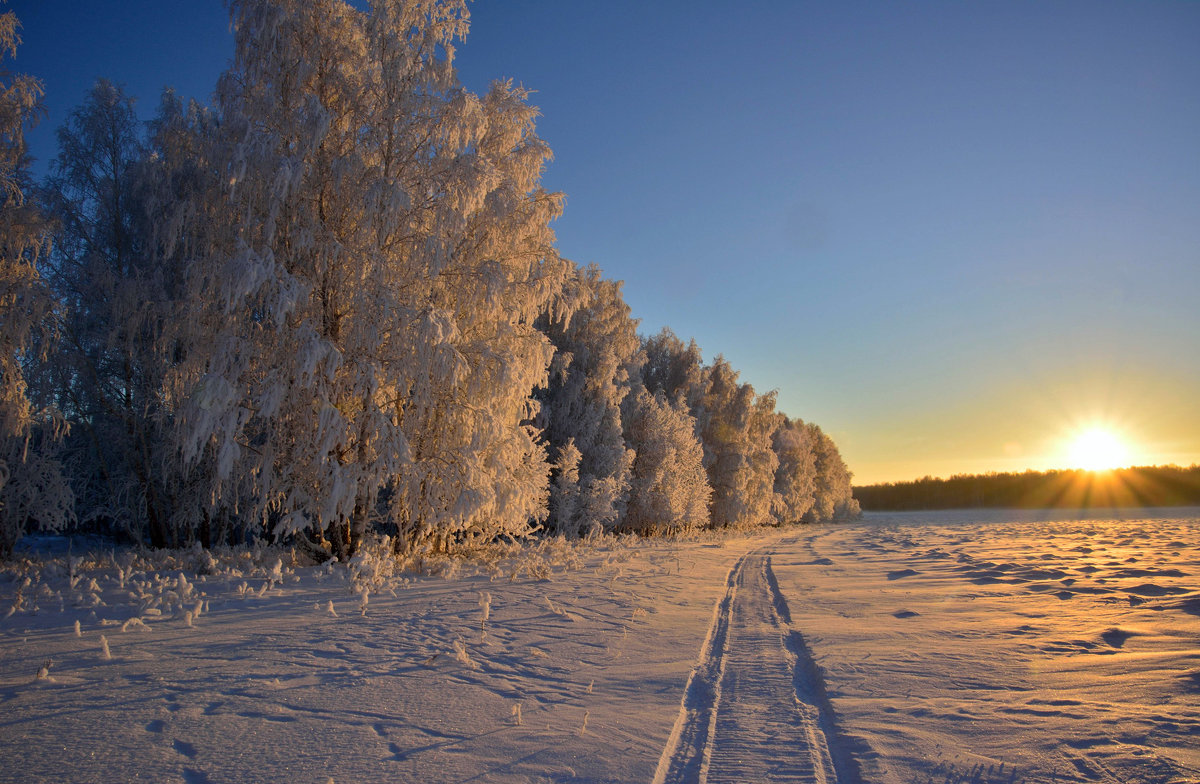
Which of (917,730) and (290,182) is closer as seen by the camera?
(917,730)

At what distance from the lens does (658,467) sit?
27.8 metres

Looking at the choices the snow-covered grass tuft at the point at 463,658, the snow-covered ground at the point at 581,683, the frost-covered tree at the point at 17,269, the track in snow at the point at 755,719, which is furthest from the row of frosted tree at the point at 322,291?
the track in snow at the point at 755,719

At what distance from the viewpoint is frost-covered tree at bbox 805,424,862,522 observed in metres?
70.4

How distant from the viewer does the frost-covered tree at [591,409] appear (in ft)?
76.2

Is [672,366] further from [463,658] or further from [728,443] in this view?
[463,658]

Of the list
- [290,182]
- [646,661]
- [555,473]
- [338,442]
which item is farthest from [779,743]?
[555,473]

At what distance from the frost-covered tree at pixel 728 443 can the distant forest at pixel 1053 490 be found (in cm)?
4337

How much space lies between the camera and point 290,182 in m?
9.52

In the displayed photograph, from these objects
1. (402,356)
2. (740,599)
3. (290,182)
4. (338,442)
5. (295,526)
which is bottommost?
(740,599)

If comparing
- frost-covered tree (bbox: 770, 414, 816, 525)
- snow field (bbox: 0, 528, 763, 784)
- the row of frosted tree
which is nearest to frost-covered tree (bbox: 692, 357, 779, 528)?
frost-covered tree (bbox: 770, 414, 816, 525)

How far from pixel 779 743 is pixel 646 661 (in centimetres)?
204

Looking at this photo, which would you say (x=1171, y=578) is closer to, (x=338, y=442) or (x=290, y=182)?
(x=338, y=442)

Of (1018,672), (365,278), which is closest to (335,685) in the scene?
(1018,672)

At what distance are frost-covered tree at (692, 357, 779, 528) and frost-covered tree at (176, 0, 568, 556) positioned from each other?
91.8 feet
